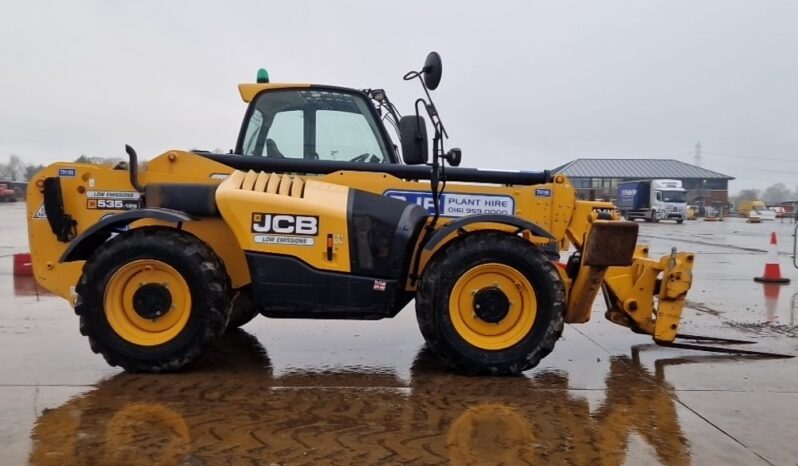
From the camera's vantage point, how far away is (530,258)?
15.5 feet

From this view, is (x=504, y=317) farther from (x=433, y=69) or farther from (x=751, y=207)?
(x=751, y=207)

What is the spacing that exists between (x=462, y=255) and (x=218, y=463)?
2.23 meters

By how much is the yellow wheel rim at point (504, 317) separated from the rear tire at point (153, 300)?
1711 mm

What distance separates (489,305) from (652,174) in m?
75.6

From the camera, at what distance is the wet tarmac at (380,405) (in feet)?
11.1

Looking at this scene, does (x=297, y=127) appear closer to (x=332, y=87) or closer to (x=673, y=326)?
(x=332, y=87)

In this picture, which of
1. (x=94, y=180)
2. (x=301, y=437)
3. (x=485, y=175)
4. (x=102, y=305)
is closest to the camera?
(x=301, y=437)

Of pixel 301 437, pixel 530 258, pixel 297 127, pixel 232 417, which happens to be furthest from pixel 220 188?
pixel 530 258

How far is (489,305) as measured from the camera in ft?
15.6

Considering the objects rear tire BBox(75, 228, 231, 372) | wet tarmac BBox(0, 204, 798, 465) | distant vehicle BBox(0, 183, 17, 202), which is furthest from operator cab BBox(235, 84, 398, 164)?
distant vehicle BBox(0, 183, 17, 202)

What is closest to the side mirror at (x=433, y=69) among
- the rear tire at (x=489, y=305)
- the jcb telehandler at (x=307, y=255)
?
the jcb telehandler at (x=307, y=255)

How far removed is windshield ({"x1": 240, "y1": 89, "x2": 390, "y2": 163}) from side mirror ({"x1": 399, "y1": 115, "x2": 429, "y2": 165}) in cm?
70

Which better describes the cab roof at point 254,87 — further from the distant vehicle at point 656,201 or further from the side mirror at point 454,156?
the distant vehicle at point 656,201

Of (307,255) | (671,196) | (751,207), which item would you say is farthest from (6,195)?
(751,207)
